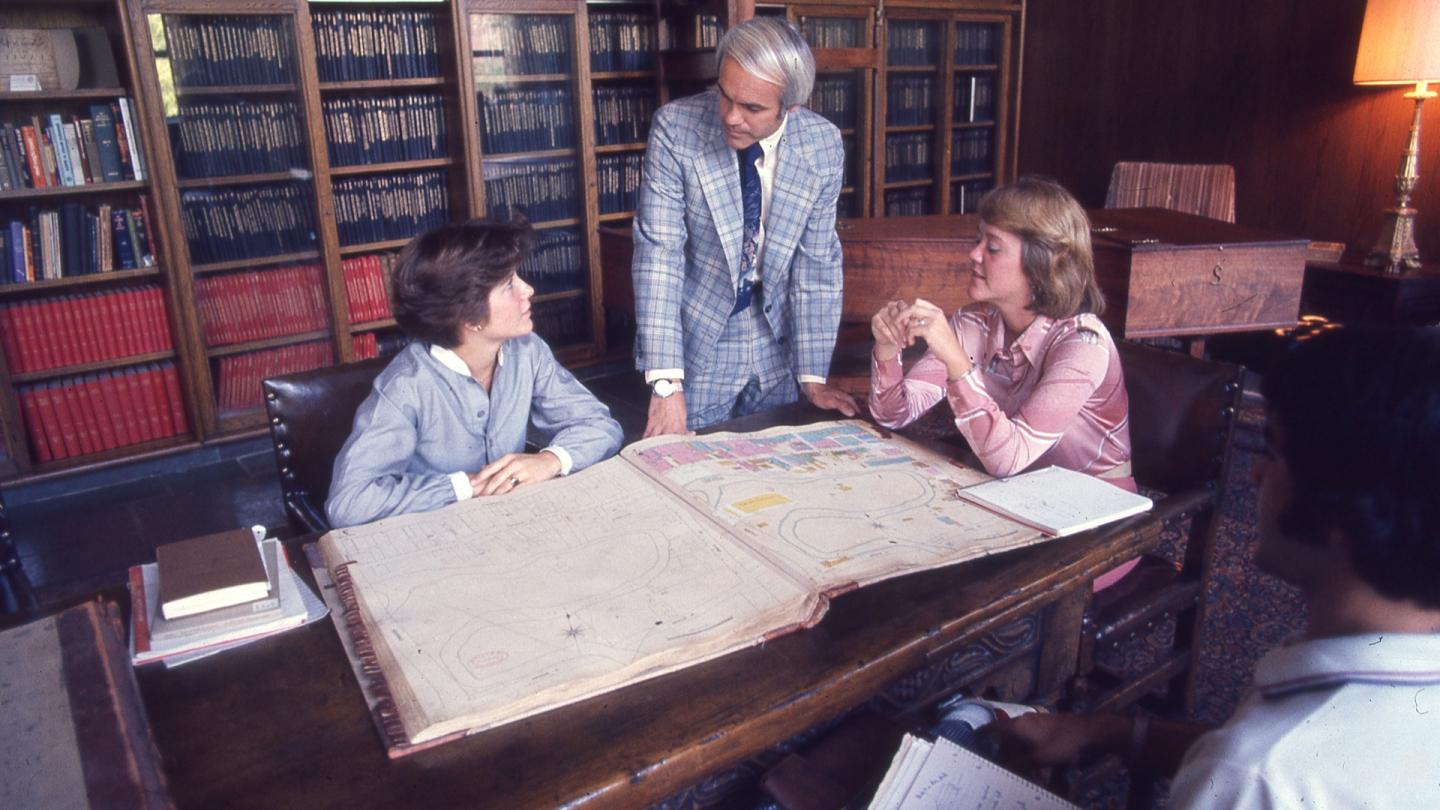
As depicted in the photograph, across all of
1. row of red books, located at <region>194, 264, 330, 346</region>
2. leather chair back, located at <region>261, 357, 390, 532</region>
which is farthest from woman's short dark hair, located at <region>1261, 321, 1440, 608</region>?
row of red books, located at <region>194, 264, 330, 346</region>

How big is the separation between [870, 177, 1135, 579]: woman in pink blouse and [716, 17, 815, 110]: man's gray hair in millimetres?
461

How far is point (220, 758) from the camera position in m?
0.83

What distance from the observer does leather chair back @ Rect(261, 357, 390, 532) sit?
1734 mm

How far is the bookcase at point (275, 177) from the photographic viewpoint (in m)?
3.44

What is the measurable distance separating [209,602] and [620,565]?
0.45m

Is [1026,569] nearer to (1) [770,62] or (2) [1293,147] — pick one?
(1) [770,62]

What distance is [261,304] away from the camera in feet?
12.9

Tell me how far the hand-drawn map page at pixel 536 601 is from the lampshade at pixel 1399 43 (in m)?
3.69

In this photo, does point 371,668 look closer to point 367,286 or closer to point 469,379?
point 469,379

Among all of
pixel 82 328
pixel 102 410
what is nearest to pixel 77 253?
pixel 82 328

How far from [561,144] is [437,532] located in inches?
140

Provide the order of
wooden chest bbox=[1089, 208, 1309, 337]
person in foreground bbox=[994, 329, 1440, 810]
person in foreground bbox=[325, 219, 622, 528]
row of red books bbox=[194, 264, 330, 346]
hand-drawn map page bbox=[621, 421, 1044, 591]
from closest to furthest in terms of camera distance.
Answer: person in foreground bbox=[994, 329, 1440, 810] < hand-drawn map page bbox=[621, 421, 1044, 591] < person in foreground bbox=[325, 219, 622, 528] < wooden chest bbox=[1089, 208, 1309, 337] < row of red books bbox=[194, 264, 330, 346]

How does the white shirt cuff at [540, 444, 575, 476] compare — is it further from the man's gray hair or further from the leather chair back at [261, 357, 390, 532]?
the man's gray hair

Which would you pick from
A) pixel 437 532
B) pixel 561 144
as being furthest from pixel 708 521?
pixel 561 144
